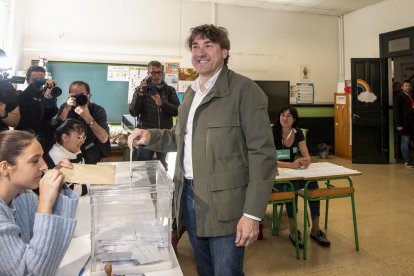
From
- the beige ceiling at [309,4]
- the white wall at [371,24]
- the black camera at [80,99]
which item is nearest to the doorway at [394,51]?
the white wall at [371,24]

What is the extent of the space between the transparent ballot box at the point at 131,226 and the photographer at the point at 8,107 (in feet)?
2.13

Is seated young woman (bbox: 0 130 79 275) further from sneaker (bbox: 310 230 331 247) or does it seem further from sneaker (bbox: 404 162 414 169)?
sneaker (bbox: 404 162 414 169)

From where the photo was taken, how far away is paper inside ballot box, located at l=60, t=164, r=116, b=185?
35.3 inches

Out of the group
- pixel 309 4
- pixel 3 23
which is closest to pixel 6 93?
pixel 3 23

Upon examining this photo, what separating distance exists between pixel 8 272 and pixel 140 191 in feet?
1.35

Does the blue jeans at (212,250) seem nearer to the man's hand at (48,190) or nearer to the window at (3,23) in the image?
the man's hand at (48,190)

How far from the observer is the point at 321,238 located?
8.60 feet

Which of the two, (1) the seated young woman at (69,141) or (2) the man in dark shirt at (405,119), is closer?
(1) the seated young woman at (69,141)

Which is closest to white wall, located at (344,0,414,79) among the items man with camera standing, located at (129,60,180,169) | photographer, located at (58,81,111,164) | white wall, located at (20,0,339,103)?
white wall, located at (20,0,339,103)

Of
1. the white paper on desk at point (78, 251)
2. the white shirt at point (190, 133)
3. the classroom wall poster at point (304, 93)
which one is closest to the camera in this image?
the white paper on desk at point (78, 251)

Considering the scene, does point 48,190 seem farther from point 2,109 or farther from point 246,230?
point 2,109

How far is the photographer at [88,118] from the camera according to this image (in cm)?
204

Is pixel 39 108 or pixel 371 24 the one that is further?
pixel 371 24

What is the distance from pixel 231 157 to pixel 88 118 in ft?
4.06
